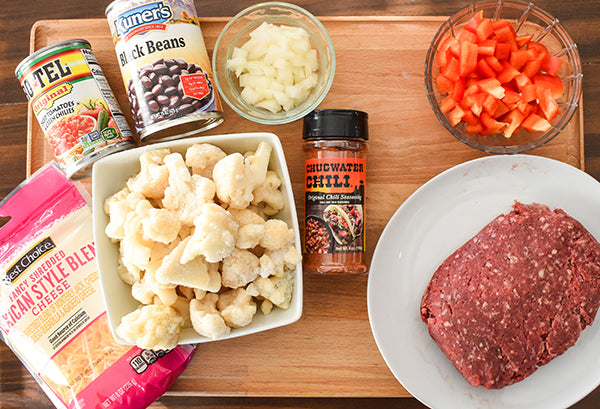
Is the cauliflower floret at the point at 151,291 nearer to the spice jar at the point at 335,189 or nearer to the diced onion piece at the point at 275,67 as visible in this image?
the spice jar at the point at 335,189

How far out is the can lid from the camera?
1258 mm

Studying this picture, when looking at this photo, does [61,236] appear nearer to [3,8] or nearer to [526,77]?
[3,8]

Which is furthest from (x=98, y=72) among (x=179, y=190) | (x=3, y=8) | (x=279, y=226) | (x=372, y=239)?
(x=372, y=239)

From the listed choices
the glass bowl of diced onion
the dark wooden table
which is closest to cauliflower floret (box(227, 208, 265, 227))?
the glass bowl of diced onion

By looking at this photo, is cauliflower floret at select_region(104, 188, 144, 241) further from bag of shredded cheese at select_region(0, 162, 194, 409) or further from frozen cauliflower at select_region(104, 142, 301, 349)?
bag of shredded cheese at select_region(0, 162, 194, 409)

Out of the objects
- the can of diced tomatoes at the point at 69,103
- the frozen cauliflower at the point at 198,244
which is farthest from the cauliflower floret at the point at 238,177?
the can of diced tomatoes at the point at 69,103

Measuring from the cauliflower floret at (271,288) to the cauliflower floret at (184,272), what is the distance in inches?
4.2

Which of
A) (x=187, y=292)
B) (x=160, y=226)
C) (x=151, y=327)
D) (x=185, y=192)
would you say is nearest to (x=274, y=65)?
(x=185, y=192)

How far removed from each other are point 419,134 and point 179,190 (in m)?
0.76

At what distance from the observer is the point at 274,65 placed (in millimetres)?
1317

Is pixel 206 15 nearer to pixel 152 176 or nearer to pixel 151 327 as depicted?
pixel 152 176

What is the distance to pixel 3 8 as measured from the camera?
1565 mm

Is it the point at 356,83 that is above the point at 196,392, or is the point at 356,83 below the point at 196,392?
above

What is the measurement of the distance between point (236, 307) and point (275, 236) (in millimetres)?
209
